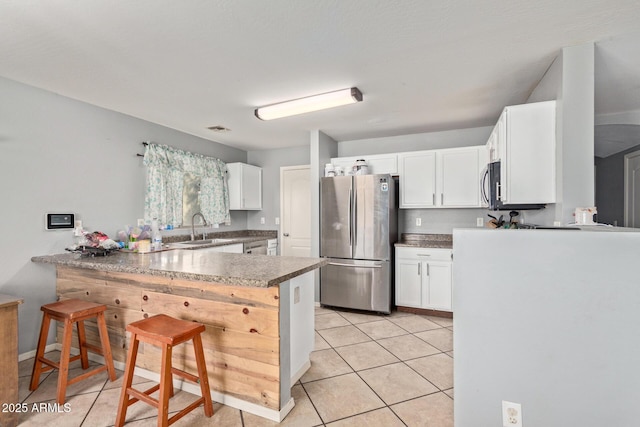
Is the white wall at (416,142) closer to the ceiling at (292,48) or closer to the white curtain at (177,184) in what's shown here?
the ceiling at (292,48)

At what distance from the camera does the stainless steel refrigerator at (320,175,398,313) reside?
12.3ft

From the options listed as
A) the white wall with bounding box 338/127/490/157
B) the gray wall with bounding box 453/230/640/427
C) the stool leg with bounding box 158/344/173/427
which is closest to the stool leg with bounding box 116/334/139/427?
the stool leg with bounding box 158/344/173/427

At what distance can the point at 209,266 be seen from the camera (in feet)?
6.70

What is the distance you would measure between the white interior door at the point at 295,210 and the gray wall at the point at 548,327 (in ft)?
11.3

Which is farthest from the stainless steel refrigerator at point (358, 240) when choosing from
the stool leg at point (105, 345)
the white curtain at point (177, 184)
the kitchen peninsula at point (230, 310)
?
the stool leg at point (105, 345)

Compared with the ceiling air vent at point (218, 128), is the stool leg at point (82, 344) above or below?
below

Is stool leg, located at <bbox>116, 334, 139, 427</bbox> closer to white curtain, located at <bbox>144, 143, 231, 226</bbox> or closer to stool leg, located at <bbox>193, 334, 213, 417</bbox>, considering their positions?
stool leg, located at <bbox>193, 334, 213, 417</bbox>

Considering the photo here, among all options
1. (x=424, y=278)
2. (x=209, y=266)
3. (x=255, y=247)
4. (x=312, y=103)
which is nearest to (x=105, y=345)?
(x=209, y=266)

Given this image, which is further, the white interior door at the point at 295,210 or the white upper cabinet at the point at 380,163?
→ the white interior door at the point at 295,210

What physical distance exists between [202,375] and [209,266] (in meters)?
0.66

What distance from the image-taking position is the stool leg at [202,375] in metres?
1.80

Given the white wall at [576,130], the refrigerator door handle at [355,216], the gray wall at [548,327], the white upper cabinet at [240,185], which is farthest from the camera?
the white upper cabinet at [240,185]

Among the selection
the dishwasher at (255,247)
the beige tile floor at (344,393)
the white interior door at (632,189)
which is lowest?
the beige tile floor at (344,393)

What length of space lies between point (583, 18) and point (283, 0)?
1689 millimetres
